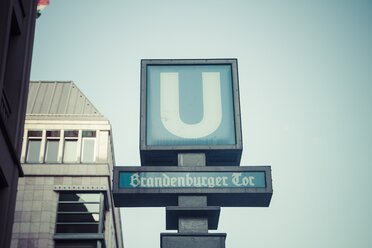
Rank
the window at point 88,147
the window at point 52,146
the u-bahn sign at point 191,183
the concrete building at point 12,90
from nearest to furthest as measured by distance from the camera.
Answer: the u-bahn sign at point 191,183 → the concrete building at point 12,90 → the window at point 52,146 → the window at point 88,147

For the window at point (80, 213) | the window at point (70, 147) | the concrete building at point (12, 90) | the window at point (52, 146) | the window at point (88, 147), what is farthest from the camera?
the window at point (88, 147)

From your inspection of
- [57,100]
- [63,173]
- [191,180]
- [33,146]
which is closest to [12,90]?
[191,180]

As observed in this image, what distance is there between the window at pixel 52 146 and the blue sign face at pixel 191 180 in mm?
31451

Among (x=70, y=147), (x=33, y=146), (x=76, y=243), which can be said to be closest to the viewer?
(x=76, y=243)

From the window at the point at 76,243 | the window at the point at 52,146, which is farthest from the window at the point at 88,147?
the window at the point at 76,243

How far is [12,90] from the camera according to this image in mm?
16344

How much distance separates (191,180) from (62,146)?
1260 inches

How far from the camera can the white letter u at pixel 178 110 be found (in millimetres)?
15517

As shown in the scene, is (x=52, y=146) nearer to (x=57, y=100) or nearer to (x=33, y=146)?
(x=33, y=146)

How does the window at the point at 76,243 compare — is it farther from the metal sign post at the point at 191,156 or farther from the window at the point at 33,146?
the metal sign post at the point at 191,156

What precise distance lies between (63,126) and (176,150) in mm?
31754

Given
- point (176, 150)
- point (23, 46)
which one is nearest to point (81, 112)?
point (23, 46)

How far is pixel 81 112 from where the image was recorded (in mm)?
46656

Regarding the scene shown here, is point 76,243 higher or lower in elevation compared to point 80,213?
lower
